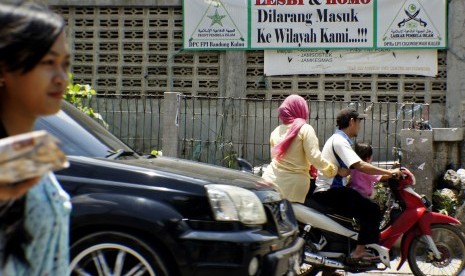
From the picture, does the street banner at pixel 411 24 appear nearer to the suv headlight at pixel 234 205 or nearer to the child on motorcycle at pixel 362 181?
the child on motorcycle at pixel 362 181

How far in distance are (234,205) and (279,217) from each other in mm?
538

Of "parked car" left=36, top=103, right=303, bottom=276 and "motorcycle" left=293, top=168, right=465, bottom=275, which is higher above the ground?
"parked car" left=36, top=103, right=303, bottom=276

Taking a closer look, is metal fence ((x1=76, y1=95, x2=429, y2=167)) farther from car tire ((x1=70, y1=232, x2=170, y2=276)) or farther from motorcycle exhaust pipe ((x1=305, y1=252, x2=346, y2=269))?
car tire ((x1=70, y1=232, x2=170, y2=276))

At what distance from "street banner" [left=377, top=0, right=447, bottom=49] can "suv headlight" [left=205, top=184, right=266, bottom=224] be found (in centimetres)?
615

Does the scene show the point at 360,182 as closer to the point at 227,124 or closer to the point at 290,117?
the point at 290,117

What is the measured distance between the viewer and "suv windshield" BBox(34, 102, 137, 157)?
4.74 m

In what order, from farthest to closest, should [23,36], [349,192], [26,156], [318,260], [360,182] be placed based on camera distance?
[360,182] < [349,192] < [318,260] < [23,36] < [26,156]

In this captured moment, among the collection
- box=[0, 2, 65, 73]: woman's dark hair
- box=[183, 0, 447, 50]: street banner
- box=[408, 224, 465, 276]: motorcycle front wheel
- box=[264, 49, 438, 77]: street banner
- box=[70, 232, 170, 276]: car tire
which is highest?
box=[183, 0, 447, 50]: street banner

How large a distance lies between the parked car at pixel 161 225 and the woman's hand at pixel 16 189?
2.58 meters

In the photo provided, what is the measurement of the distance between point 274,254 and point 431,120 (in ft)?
21.0

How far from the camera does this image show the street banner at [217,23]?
10398 mm

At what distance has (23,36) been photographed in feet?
5.79

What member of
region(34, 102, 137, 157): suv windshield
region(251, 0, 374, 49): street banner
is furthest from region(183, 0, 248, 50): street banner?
region(34, 102, 137, 157): suv windshield

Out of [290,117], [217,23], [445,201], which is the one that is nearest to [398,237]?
[290,117]
